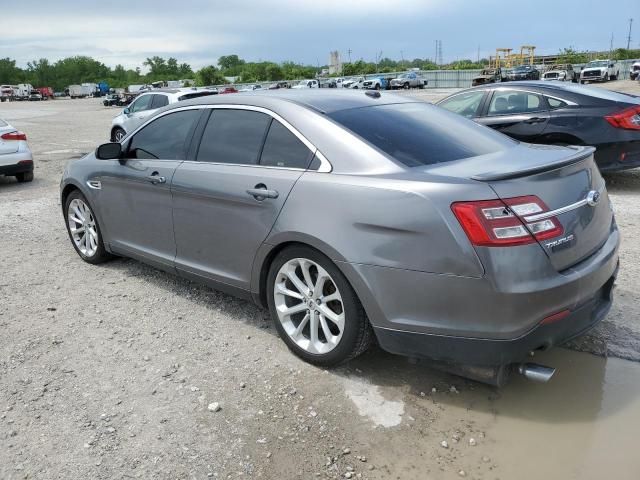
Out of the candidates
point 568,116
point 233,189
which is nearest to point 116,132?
point 568,116

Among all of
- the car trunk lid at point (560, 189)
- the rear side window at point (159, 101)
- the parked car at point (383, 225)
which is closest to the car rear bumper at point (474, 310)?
the parked car at point (383, 225)

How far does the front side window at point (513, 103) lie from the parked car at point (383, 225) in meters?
4.53

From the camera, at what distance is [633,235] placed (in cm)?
584

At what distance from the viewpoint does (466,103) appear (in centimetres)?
891

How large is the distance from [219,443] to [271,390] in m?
0.52

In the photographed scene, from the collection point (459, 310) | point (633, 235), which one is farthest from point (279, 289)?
point (633, 235)

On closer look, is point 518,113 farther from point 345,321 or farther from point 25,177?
point 25,177

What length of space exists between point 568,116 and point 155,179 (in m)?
5.74

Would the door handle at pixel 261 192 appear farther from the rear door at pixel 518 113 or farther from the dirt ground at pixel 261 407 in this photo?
the rear door at pixel 518 113

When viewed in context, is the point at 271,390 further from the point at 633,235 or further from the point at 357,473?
the point at 633,235

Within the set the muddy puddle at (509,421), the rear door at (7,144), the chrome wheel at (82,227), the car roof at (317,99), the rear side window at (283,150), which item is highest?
the car roof at (317,99)

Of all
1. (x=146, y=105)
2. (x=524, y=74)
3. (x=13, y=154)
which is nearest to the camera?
(x=13, y=154)

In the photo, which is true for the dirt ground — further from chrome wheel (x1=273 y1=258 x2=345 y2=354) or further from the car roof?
the car roof

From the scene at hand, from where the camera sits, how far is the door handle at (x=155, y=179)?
14.1 feet
